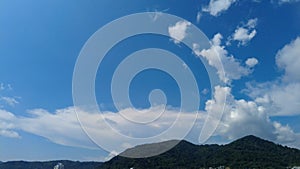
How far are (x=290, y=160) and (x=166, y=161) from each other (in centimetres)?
3535

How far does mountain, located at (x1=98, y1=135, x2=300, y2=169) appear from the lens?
99.1 m

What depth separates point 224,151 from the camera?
117438mm

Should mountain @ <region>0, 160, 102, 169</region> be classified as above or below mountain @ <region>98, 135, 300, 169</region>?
above

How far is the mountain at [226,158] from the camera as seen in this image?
9912cm

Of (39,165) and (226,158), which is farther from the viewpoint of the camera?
(39,165)

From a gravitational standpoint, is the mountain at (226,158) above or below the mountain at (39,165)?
below

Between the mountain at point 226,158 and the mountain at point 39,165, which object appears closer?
the mountain at point 226,158

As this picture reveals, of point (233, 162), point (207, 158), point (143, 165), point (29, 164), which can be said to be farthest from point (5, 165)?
point (233, 162)

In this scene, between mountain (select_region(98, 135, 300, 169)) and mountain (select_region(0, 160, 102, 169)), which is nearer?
mountain (select_region(98, 135, 300, 169))

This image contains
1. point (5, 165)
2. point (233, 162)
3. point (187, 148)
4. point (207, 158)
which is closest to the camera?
point (233, 162)

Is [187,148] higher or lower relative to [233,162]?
higher

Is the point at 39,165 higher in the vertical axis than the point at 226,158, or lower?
higher

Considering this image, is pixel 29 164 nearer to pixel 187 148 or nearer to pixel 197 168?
pixel 187 148

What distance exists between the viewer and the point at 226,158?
107m
